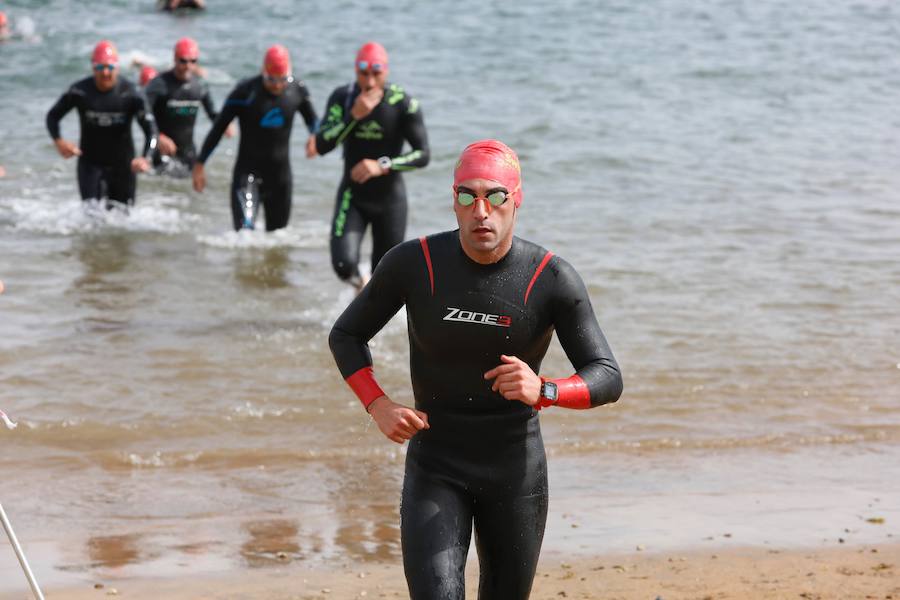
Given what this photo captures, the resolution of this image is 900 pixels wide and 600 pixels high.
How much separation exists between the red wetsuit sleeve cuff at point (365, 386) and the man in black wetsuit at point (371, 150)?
491 centimetres

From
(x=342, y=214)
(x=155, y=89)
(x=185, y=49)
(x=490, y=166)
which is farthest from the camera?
(x=155, y=89)

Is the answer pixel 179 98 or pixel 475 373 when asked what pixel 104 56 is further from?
pixel 475 373

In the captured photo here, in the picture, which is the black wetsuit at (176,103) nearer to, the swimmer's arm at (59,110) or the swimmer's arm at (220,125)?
the swimmer's arm at (59,110)

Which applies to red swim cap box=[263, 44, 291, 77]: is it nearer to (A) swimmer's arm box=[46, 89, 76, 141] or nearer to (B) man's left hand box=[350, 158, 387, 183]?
(A) swimmer's arm box=[46, 89, 76, 141]

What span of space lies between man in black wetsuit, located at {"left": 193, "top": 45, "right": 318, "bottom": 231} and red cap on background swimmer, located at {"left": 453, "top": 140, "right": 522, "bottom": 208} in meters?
7.47

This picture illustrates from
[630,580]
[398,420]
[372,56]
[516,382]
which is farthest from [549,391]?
[372,56]

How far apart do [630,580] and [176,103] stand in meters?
9.98

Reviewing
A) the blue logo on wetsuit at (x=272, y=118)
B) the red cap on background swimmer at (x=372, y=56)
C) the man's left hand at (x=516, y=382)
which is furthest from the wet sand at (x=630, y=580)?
the blue logo on wetsuit at (x=272, y=118)

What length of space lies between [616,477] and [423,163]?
2.91 metres

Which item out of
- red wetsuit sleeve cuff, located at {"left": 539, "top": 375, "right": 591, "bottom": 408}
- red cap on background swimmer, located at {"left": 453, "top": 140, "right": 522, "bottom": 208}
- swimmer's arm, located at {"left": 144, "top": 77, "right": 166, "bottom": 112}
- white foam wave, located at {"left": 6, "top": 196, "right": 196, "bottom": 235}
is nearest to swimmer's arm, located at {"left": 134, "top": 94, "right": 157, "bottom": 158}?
white foam wave, located at {"left": 6, "top": 196, "right": 196, "bottom": 235}

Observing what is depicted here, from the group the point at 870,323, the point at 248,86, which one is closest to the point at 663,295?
the point at 870,323

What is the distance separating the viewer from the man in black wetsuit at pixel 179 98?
14.1 metres

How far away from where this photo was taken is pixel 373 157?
31.7ft

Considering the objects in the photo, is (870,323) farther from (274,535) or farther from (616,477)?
(274,535)
